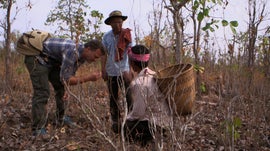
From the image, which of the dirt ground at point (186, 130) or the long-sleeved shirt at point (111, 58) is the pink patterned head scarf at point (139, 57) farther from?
the long-sleeved shirt at point (111, 58)

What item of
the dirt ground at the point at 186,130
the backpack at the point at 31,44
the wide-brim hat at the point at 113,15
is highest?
the wide-brim hat at the point at 113,15

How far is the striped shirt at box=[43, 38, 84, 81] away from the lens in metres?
4.30

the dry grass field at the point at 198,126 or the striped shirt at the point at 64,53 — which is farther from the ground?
the striped shirt at the point at 64,53

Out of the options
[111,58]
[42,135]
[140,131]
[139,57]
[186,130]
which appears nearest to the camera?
[139,57]

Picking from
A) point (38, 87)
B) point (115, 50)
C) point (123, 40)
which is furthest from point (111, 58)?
point (38, 87)

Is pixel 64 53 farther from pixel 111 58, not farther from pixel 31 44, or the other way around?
pixel 111 58

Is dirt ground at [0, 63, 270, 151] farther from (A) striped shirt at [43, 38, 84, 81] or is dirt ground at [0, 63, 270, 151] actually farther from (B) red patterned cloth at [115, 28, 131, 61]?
(B) red patterned cloth at [115, 28, 131, 61]

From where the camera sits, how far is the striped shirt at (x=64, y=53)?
430 cm

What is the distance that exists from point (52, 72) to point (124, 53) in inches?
36.7

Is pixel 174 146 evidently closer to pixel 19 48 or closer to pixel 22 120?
pixel 19 48

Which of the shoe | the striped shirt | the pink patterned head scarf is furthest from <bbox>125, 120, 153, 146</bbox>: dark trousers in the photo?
the shoe

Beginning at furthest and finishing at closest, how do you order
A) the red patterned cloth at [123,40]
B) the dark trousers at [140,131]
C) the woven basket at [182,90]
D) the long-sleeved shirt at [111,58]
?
the long-sleeved shirt at [111,58]
the red patterned cloth at [123,40]
the dark trousers at [140,131]
the woven basket at [182,90]

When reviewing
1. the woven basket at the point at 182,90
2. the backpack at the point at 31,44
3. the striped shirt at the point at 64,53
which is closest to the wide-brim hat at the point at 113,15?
the striped shirt at the point at 64,53

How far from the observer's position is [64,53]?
4410mm
